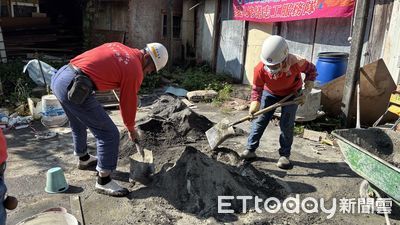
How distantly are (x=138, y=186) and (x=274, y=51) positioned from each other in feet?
7.54

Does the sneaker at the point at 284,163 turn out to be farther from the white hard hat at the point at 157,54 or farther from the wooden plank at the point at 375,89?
the wooden plank at the point at 375,89

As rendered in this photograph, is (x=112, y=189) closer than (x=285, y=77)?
Yes

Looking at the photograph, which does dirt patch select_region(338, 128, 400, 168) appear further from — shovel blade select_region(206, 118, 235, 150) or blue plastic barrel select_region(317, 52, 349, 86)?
blue plastic barrel select_region(317, 52, 349, 86)

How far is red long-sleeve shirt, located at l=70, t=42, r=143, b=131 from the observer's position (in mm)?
3482

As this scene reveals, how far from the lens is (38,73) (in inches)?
329

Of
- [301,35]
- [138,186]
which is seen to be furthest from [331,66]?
[138,186]

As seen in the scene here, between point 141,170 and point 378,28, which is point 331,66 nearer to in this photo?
point 378,28

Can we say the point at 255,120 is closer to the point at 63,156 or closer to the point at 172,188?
the point at 172,188

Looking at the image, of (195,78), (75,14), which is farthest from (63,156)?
(75,14)

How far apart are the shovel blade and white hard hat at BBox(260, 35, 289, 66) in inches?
42.4

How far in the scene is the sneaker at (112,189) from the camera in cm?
383

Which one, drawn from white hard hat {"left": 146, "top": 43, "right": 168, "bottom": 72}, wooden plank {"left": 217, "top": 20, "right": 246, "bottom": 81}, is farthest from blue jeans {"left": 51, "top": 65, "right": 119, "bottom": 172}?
wooden plank {"left": 217, "top": 20, "right": 246, "bottom": 81}

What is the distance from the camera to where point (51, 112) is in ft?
20.3

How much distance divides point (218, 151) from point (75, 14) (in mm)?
11501
